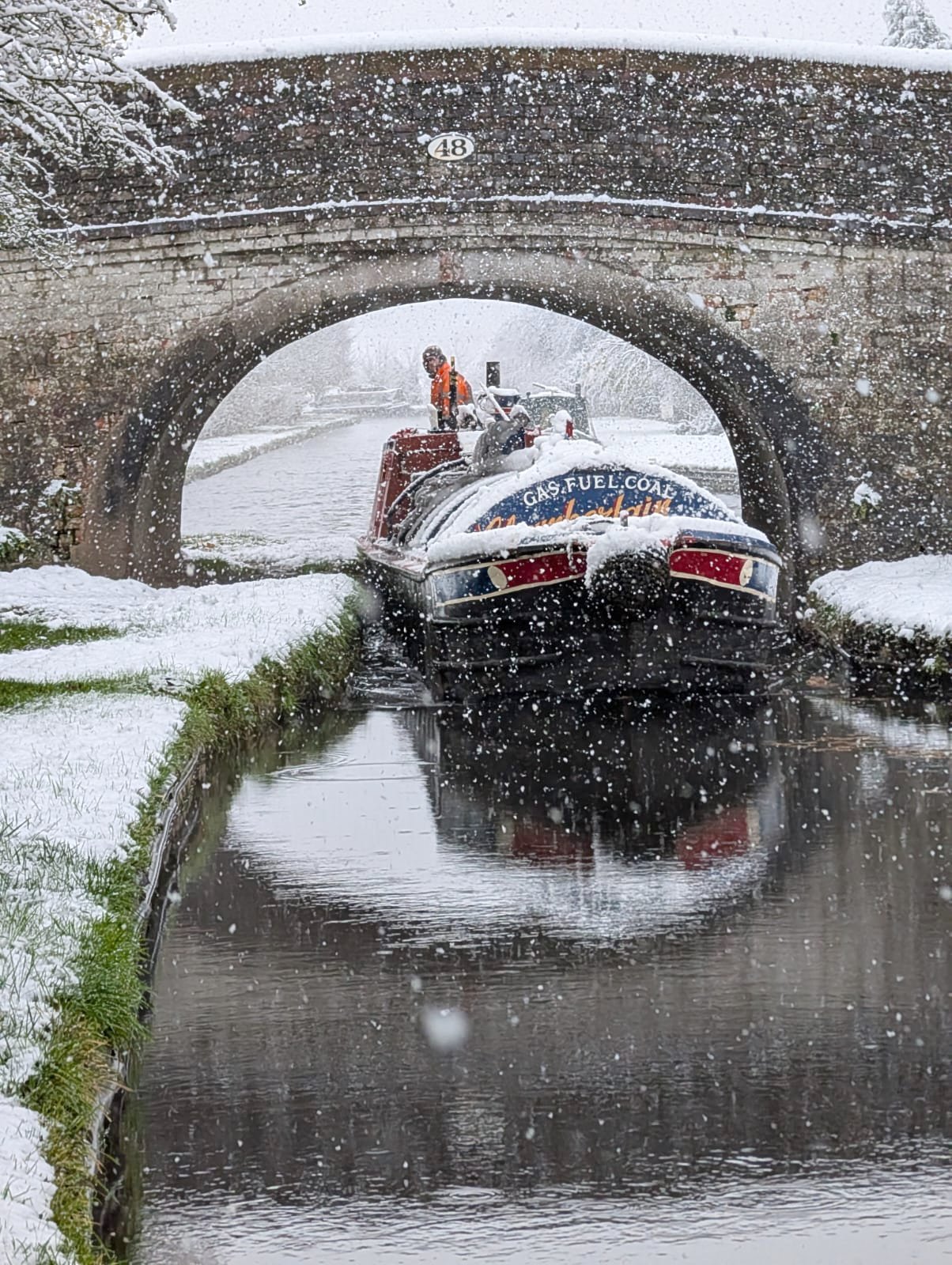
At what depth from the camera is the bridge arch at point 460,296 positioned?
15.9m

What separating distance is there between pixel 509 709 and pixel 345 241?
627 cm

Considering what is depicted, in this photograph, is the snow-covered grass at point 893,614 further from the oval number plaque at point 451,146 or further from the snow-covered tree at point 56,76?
the snow-covered tree at point 56,76

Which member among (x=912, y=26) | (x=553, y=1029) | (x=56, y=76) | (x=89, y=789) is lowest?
(x=553, y=1029)

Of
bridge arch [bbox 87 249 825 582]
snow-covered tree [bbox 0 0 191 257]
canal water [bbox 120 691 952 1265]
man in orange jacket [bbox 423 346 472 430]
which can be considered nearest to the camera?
canal water [bbox 120 691 952 1265]

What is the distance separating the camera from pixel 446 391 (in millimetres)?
16672

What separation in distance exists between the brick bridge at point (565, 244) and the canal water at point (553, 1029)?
8151 mm

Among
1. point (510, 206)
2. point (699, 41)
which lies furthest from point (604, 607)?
point (699, 41)

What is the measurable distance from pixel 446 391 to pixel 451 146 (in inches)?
95.7

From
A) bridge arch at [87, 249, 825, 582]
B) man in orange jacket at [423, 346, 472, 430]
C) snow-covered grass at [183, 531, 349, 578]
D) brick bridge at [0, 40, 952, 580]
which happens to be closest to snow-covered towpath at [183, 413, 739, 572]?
snow-covered grass at [183, 531, 349, 578]

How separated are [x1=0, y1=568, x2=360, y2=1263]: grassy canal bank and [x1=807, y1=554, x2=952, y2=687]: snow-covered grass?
397cm

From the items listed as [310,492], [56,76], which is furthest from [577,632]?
[310,492]

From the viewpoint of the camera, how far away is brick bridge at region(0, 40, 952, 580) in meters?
15.4

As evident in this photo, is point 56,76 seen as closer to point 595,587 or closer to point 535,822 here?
point 595,587

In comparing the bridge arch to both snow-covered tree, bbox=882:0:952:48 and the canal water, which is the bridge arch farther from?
snow-covered tree, bbox=882:0:952:48
